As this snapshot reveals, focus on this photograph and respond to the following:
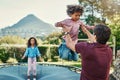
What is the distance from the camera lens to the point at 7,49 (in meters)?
15.1

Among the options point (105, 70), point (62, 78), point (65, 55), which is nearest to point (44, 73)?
point (62, 78)

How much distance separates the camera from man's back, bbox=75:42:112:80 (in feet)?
9.44

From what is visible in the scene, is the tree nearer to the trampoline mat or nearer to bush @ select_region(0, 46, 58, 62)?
bush @ select_region(0, 46, 58, 62)

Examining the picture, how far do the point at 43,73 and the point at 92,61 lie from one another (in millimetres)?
5959

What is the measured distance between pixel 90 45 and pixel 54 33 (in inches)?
654

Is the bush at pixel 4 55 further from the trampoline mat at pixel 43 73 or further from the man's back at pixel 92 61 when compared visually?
the man's back at pixel 92 61

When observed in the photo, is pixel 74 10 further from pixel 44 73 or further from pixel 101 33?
pixel 44 73

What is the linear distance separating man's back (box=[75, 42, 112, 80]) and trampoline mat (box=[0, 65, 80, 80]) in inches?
187

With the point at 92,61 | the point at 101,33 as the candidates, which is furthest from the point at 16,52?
the point at 101,33

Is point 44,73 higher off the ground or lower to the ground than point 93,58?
lower

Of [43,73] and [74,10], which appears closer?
[74,10]

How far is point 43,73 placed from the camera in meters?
8.78

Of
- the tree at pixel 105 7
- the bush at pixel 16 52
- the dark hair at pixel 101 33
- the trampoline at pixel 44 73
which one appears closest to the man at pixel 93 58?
the dark hair at pixel 101 33

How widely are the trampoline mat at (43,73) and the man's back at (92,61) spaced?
4.76 metres
